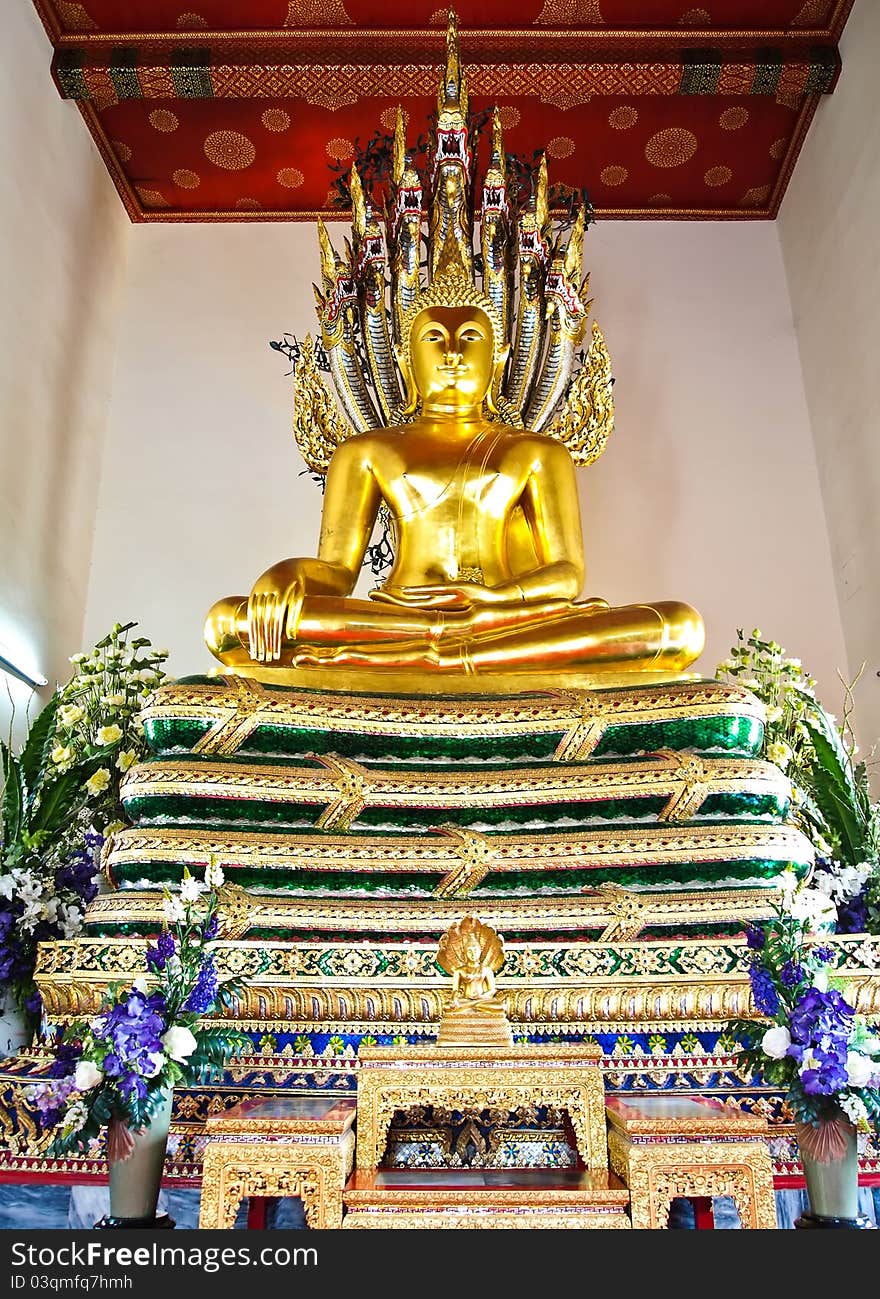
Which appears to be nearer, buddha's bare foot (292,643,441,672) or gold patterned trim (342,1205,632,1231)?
gold patterned trim (342,1205,632,1231)

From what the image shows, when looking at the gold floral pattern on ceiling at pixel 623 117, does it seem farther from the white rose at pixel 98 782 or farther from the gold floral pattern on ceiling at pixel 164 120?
the white rose at pixel 98 782

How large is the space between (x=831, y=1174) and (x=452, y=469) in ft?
9.09

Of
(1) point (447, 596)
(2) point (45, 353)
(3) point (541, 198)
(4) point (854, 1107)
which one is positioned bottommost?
(4) point (854, 1107)

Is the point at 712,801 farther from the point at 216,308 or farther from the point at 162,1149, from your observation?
the point at 216,308

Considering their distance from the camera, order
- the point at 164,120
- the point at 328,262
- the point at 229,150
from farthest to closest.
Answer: the point at 229,150, the point at 164,120, the point at 328,262

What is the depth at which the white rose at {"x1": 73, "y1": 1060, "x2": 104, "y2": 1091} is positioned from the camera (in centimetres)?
158

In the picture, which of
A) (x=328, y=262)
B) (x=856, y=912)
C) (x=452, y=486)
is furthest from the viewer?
(x=328, y=262)

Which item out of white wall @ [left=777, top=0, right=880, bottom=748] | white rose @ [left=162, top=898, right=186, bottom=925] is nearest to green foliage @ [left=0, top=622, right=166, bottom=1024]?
white rose @ [left=162, top=898, right=186, bottom=925]

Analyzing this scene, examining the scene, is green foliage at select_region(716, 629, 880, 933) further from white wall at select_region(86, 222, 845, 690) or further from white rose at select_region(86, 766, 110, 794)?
white rose at select_region(86, 766, 110, 794)

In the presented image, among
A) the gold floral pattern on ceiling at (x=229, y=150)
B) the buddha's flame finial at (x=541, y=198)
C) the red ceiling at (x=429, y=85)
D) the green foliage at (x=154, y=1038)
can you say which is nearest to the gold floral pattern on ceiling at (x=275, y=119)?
the red ceiling at (x=429, y=85)

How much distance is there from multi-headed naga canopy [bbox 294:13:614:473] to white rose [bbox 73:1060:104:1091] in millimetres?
3202

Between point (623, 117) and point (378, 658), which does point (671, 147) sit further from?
point (378, 658)

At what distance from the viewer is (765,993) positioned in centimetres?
169

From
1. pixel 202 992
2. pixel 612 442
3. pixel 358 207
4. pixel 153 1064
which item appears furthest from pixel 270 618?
pixel 612 442
